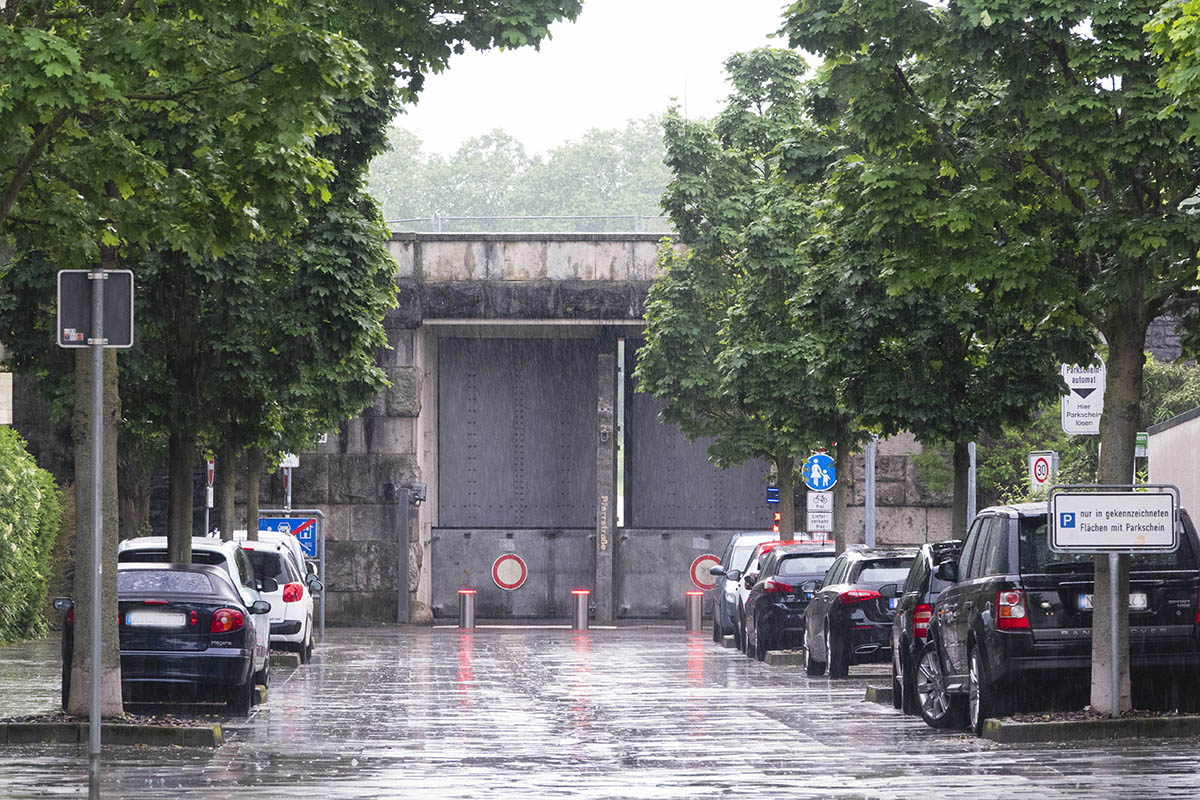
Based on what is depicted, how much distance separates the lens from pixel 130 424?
2239cm

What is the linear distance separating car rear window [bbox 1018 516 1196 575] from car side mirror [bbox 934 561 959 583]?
1064mm

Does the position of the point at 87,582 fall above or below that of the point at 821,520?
below

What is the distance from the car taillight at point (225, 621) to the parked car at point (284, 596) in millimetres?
9145

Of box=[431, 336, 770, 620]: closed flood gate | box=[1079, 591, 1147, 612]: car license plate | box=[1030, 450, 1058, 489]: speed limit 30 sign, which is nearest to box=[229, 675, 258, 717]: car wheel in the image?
box=[1079, 591, 1147, 612]: car license plate

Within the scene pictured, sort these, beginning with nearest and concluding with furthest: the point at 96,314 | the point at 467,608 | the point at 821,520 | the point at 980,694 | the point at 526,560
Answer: the point at 96,314 → the point at 980,694 → the point at 821,520 → the point at 467,608 → the point at 526,560

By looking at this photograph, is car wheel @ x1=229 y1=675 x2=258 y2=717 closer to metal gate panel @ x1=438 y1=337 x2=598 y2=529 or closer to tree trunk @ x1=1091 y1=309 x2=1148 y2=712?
tree trunk @ x1=1091 y1=309 x2=1148 y2=712

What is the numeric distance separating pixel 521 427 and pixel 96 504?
116 feet

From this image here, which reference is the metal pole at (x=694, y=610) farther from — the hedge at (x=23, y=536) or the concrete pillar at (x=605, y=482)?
the hedge at (x=23, y=536)

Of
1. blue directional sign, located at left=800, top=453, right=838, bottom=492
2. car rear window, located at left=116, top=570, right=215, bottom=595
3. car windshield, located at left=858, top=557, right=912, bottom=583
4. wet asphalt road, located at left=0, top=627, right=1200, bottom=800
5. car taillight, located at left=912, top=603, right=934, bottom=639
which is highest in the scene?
blue directional sign, located at left=800, top=453, right=838, bottom=492

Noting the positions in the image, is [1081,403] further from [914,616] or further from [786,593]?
[914,616]

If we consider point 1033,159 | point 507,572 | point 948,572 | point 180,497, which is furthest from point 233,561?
point 507,572

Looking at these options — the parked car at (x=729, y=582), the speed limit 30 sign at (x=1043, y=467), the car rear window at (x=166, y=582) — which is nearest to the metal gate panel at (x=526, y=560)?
the parked car at (x=729, y=582)

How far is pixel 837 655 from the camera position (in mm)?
24125

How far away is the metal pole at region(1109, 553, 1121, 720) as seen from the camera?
48.2ft
